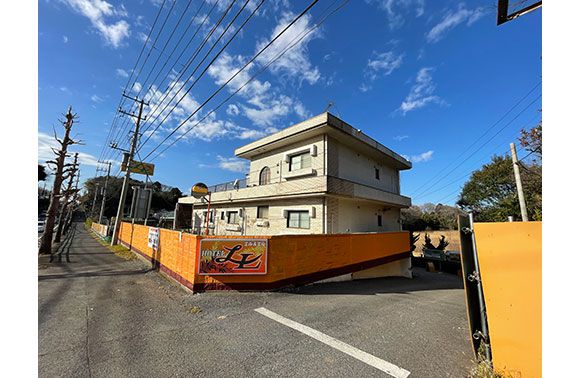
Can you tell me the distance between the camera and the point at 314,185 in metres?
10.7

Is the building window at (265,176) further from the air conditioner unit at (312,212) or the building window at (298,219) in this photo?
the air conditioner unit at (312,212)

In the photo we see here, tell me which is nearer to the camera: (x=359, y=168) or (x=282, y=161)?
(x=282, y=161)

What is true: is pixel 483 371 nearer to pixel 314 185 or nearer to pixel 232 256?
pixel 232 256

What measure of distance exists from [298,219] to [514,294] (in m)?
9.88

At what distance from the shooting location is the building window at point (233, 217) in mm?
16102

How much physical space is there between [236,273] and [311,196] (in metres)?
6.21

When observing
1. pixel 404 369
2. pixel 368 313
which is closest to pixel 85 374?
pixel 404 369

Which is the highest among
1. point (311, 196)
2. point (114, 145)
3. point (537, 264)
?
point (114, 145)

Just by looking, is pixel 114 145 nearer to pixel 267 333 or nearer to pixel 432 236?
pixel 267 333

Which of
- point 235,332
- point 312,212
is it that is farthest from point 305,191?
point 235,332

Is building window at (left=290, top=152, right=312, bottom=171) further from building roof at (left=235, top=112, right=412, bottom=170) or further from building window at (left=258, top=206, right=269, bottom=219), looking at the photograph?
building window at (left=258, top=206, right=269, bottom=219)

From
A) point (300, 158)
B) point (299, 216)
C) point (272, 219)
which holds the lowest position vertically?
point (272, 219)

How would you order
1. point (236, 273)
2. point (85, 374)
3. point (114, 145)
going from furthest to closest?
point (114, 145) < point (236, 273) < point (85, 374)

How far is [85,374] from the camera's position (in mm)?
2891
